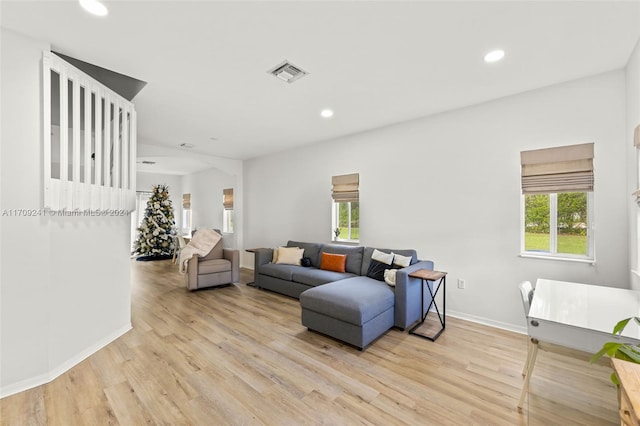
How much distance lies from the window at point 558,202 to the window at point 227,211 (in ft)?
21.0

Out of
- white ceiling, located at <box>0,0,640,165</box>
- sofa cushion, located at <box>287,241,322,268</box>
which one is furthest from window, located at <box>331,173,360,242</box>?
white ceiling, located at <box>0,0,640,165</box>

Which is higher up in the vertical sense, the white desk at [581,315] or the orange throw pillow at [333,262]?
the white desk at [581,315]

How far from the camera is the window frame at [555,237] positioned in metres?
2.67

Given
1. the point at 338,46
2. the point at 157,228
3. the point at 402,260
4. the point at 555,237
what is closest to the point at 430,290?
the point at 402,260

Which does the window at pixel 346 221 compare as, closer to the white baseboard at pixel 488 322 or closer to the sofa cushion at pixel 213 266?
the white baseboard at pixel 488 322

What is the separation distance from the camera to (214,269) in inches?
186

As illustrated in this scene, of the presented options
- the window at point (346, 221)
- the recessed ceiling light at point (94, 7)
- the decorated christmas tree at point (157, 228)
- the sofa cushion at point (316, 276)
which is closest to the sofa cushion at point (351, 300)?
the sofa cushion at point (316, 276)

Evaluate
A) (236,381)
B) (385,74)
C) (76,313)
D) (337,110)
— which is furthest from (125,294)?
(385,74)

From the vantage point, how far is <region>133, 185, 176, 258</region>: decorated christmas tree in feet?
25.6

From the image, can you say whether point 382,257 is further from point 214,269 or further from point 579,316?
point 214,269

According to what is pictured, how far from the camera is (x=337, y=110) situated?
348cm

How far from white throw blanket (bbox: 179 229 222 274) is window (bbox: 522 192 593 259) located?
4.83 m

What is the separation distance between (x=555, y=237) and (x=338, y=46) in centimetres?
304

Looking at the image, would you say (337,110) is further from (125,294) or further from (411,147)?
(125,294)
